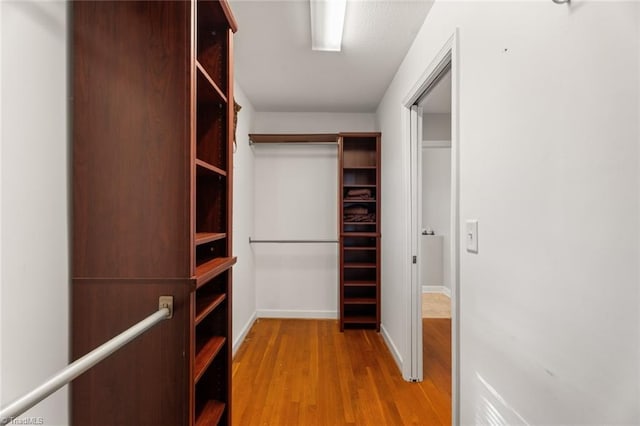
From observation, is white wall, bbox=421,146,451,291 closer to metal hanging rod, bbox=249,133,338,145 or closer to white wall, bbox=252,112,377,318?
white wall, bbox=252,112,377,318

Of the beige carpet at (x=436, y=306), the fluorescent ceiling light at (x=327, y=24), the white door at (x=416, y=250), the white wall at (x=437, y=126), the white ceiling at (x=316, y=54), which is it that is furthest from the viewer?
the white wall at (x=437, y=126)

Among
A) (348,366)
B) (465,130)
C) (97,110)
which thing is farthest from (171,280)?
(348,366)

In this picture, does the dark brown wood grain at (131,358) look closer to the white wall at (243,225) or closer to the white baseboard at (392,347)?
the white wall at (243,225)

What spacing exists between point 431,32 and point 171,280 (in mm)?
1944

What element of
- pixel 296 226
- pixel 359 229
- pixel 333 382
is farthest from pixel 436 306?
pixel 333 382

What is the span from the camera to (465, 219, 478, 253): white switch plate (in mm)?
1297

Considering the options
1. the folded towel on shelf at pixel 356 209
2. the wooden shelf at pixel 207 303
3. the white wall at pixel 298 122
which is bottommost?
the wooden shelf at pixel 207 303

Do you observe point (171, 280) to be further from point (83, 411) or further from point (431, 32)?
point (431, 32)

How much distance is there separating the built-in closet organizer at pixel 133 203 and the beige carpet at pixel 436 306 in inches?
138

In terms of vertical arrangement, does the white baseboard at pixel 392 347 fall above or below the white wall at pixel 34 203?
below

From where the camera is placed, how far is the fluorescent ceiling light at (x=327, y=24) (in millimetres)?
1732

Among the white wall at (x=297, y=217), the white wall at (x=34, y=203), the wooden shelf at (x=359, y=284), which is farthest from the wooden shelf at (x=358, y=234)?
the white wall at (x=34, y=203)

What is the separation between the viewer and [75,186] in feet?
3.27

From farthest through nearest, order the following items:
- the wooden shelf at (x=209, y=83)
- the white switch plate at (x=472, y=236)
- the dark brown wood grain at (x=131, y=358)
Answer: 1. the white switch plate at (x=472, y=236)
2. the wooden shelf at (x=209, y=83)
3. the dark brown wood grain at (x=131, y=358)
